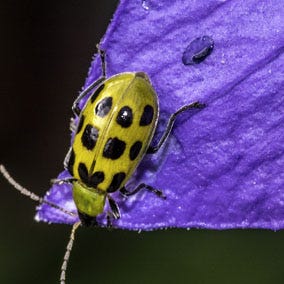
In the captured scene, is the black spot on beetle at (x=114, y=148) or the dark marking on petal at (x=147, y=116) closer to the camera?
the dark marking on petal at (x=147, y=116)

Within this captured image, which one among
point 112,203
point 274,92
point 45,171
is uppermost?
point 274,92

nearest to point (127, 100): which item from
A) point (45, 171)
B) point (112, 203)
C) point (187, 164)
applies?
point (112, 203)

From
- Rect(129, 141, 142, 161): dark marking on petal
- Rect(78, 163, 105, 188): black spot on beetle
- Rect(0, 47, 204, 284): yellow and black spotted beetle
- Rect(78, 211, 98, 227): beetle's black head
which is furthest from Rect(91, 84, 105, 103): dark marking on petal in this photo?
Rect(78, 211, 98, 227): beetle's black head

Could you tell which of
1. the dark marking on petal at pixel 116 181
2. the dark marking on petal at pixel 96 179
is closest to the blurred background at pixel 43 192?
the dark marking on petal at pixel 96 179

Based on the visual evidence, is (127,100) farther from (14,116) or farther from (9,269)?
(9,269)

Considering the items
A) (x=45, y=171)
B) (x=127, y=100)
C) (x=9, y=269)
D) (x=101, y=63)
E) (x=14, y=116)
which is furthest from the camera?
(x=9, y=269)

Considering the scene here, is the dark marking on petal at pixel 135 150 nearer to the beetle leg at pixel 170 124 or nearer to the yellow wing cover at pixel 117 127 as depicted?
the yellow wing cover at pixel 117 127

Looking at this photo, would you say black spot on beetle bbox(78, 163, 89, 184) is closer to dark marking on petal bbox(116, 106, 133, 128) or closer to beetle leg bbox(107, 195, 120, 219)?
beetle leg bbox(107, 195, 120, 219)
